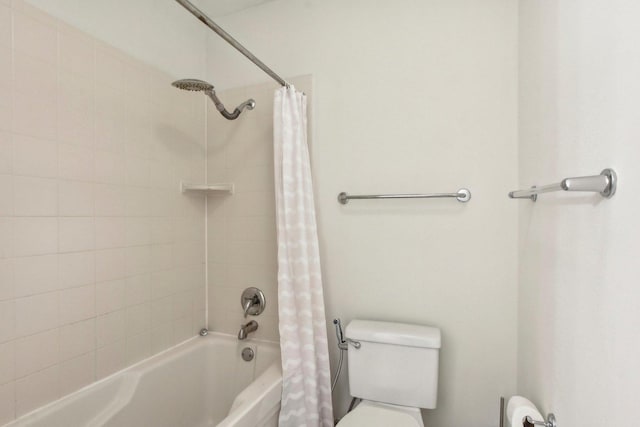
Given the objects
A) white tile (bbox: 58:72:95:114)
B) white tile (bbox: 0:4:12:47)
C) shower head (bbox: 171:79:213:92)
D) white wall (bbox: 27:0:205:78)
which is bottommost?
white tile (bbox: 58:72:95:114)

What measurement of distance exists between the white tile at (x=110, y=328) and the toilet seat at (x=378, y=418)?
109cm

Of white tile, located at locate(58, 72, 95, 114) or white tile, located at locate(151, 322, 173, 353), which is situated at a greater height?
white tile, located at locate(58, 72, 95, 114)

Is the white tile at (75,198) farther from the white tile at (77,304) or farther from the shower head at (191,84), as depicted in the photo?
the shower head at (191,84)

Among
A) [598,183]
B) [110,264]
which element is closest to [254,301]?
[110,264]

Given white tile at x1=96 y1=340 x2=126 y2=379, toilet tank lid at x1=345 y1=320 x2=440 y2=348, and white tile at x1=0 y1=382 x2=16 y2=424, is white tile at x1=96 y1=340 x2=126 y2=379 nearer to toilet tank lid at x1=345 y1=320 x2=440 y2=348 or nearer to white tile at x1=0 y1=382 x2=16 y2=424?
white tile at x1=0 y1=382 x2=16 y2=424

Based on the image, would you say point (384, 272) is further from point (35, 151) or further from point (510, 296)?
point (35, 151)

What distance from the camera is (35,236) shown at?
3.81 feet

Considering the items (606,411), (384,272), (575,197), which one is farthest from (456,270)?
(606,411)

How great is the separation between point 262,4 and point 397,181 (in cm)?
136

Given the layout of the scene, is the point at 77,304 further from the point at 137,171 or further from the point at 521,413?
the point at 521,413

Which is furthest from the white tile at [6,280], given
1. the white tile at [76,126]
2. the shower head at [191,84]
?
the shower head at [191,84]

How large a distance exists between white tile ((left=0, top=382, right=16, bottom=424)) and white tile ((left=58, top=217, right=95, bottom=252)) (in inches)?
19.3

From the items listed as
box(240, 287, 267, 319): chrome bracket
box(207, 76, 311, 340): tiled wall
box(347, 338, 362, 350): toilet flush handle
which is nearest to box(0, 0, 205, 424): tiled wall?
box(207, 76, 311, 340): tiled wall

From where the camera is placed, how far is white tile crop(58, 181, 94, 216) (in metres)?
1.24
